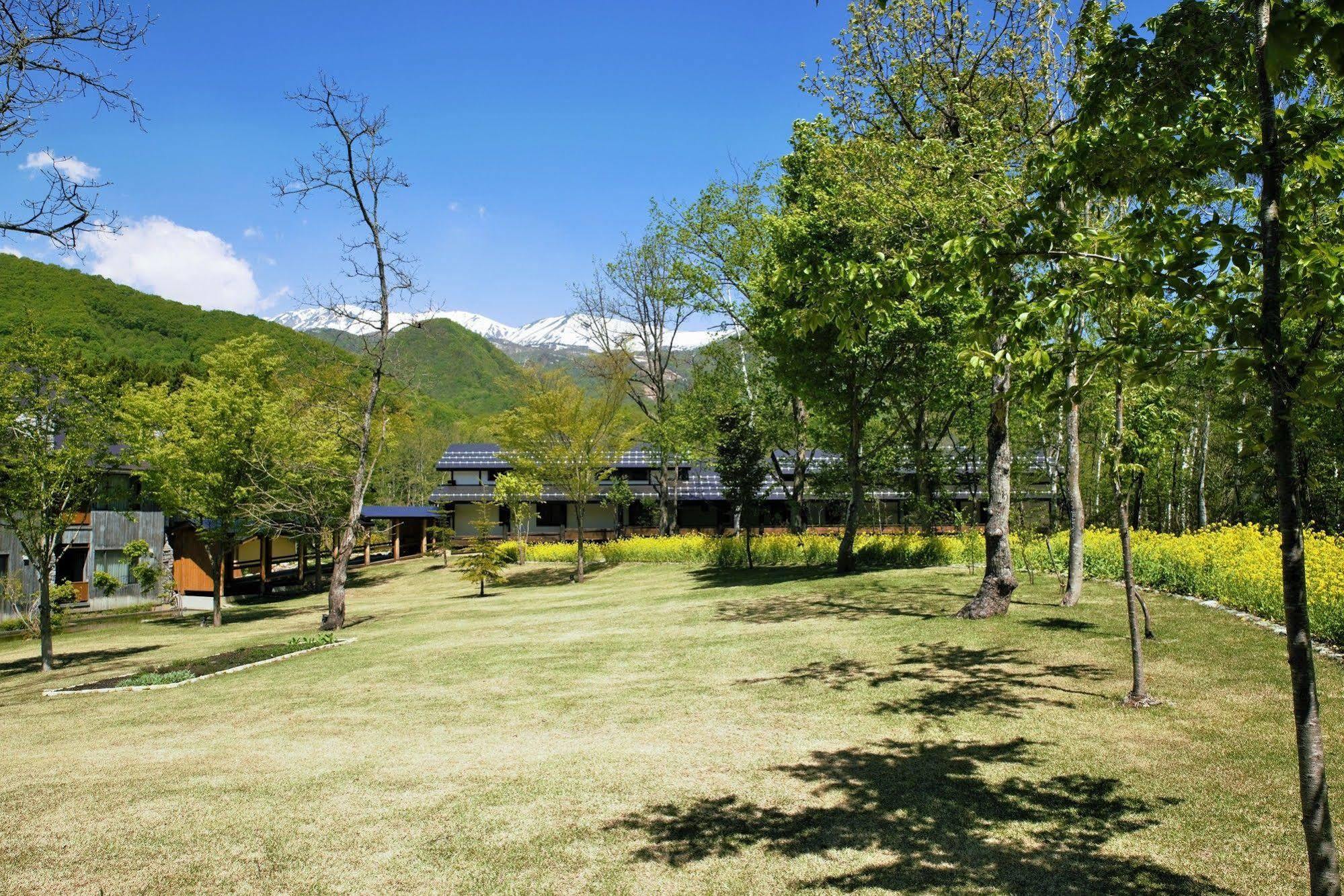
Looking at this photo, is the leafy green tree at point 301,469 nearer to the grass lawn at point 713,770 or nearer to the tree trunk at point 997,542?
the grass lawn at point 713,770

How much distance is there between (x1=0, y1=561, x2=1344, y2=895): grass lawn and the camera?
4684 millimetres

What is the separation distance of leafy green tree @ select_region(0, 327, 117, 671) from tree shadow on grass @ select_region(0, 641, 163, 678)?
107cm

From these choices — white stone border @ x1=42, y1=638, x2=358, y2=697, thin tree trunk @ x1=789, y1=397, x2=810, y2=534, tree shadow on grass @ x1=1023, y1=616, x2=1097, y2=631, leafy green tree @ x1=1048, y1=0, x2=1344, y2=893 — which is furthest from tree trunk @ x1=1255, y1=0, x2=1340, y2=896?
thin tree trunk @ x1=789, y1=397, x2=810, y2=534

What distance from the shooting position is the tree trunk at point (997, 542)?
12.4 metres

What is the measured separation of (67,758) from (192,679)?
5.00 metres

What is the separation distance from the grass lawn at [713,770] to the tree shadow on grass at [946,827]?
23 mm

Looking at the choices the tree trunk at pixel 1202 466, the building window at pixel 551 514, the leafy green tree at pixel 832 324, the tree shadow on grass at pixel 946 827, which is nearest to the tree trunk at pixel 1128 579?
the tree shadow on grass at pixel 946 827

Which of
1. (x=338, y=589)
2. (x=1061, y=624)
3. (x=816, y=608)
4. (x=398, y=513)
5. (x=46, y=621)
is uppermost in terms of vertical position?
(x=398, y=513)

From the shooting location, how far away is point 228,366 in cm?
3009

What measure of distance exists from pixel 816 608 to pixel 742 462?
1008 centimetres

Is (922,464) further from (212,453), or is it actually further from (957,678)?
(212,453)

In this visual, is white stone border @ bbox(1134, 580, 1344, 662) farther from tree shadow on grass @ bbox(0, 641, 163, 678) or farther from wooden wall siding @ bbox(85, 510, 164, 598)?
wooden wall siding @ bbox(85, 510, 164, 598)

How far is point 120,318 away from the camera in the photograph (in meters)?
65.4

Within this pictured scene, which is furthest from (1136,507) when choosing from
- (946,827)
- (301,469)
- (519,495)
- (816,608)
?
(301,469)
